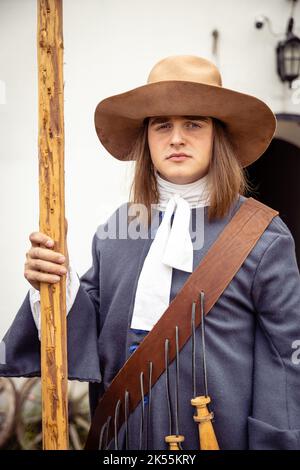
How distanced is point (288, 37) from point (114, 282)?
2863mm

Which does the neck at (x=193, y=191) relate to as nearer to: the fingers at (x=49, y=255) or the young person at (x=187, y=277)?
the young person at (x=187, y=277)

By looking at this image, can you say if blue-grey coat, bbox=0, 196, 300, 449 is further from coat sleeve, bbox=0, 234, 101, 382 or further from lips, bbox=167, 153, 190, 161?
lips, bbox=167, 153, 190, 161

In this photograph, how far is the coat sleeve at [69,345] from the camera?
6.20ft

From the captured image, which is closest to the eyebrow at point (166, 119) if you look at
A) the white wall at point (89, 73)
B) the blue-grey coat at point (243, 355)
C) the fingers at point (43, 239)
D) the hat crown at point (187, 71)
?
the hat crown at point (187, 71)

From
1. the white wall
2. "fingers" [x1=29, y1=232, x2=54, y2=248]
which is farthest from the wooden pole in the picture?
the white wall

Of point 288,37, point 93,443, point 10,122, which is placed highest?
point 288,37

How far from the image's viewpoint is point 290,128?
14.4 ft

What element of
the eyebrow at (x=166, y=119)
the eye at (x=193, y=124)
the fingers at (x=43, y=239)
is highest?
the eyebrow at (x=166, y=119)

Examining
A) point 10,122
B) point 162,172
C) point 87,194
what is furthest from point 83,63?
point 162,172

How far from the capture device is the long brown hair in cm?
186

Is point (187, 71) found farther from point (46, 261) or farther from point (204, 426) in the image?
point (204, 426)

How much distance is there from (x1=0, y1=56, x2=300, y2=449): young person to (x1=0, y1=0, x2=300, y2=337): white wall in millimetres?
1592

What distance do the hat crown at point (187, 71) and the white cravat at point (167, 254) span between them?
13.5 inches

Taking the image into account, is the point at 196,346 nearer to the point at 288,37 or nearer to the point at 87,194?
the point at 87,194
